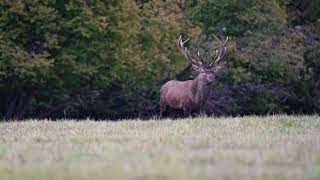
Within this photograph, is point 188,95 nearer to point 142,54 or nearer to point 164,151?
point 142,54

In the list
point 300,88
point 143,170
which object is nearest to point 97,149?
point 143,170

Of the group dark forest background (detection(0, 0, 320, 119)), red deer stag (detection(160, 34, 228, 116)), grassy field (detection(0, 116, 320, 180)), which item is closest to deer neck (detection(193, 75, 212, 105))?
red deer stag (detection(160, 34, 228, 116))

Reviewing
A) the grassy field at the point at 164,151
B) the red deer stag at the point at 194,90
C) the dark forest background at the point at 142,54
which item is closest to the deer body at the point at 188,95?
the red deer stag at the point at 194,90

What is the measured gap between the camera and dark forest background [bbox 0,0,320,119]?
25.5 m

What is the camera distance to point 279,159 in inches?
335

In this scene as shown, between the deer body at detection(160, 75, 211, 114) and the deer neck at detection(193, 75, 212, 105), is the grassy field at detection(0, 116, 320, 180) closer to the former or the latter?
the deer neck at detection(193, 75, 212, 105)

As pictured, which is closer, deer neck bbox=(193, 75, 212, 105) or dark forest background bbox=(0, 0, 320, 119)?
deer neck bbox=(193, 75, 212, 105)

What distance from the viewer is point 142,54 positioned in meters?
28.4

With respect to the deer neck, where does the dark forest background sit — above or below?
below

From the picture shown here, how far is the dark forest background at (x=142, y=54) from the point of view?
25.5 metres

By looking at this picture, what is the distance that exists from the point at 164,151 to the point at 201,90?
1141 centimetres

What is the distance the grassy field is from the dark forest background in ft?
37.2

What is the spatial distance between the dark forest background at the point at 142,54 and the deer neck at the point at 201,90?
572 cm

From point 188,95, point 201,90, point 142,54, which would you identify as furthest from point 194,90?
point 142,54
